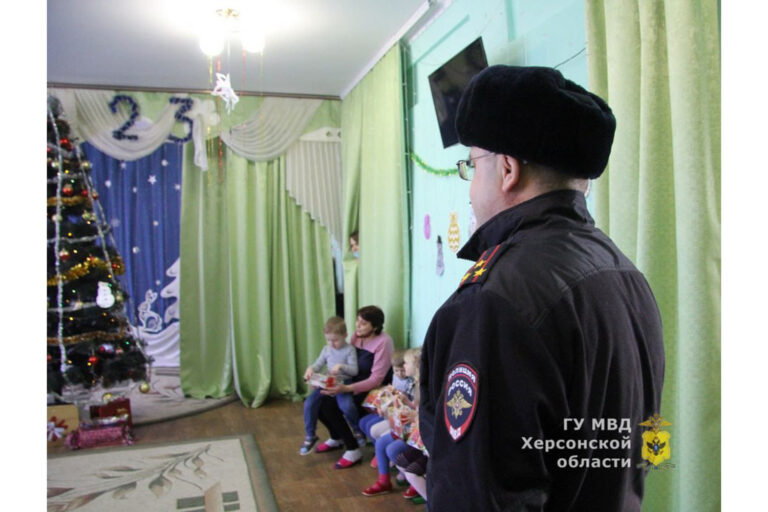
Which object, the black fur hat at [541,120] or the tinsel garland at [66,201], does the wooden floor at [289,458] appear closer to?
the tinsel garland at [66,201]

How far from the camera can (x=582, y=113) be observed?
2.95ft

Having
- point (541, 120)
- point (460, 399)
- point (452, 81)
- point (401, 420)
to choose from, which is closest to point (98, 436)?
point (401, 420)

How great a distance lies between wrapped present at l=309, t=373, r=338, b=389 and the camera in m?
3.72

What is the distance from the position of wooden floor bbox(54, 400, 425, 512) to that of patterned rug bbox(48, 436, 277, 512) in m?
0.10

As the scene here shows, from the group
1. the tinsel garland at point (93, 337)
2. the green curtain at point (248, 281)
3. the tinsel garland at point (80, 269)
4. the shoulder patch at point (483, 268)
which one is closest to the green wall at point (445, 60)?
the shoulder patch at point (483, 268)

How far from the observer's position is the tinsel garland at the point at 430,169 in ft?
11.0

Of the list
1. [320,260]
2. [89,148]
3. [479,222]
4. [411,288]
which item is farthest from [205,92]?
[479,222]

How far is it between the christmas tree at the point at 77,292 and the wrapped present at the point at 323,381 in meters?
1.23

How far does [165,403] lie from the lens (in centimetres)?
507

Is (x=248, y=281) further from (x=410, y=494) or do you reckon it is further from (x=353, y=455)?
(x=410, y=494)

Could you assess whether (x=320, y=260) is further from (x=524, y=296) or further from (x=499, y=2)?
(x=524, y=296)

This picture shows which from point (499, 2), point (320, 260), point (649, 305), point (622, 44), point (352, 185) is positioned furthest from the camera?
point (320, 260)
